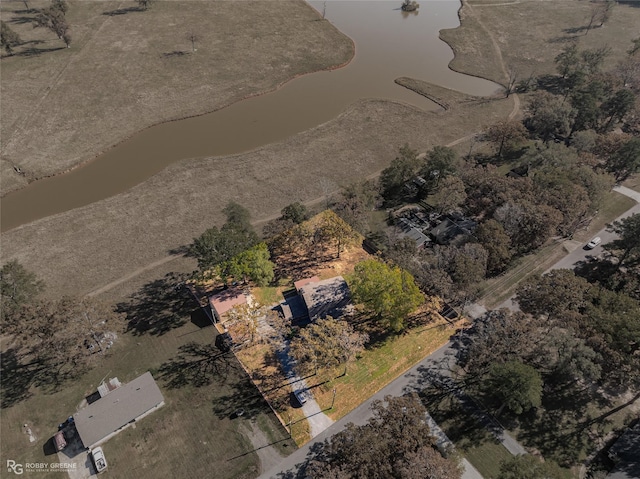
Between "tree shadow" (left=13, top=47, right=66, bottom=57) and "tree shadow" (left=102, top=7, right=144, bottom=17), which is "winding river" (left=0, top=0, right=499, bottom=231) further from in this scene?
"tree shadow" (left=102, top=7, right=144, bottom=17)

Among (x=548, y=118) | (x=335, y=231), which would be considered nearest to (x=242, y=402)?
(x=335, y=231)

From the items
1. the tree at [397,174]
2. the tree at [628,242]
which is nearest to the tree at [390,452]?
the tree at [628,242]

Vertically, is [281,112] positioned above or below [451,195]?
below

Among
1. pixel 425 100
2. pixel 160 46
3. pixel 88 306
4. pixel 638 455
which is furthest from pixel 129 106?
pixel 638 455

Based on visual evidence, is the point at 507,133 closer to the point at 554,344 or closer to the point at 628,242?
the point at 628,242

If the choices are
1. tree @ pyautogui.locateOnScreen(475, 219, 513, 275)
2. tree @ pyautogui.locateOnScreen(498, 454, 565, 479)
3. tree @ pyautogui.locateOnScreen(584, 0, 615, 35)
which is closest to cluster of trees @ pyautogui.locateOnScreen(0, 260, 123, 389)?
tree @ pyautogui.locateOnScreen(498, 454, 565, 479)

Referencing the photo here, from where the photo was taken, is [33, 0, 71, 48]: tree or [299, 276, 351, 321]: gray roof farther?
[33, 0, 71, 48]: tree
